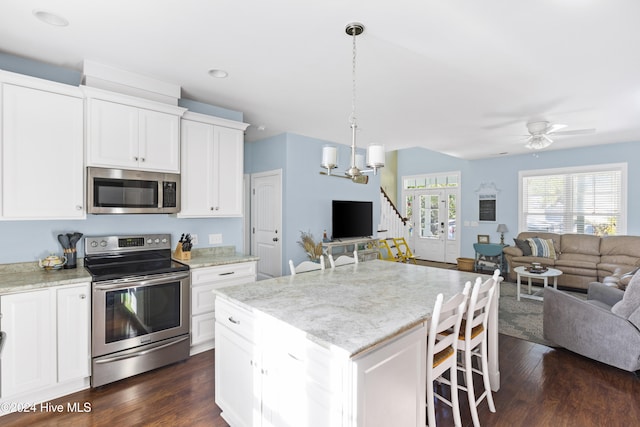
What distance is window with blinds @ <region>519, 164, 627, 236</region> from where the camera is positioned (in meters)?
5.88

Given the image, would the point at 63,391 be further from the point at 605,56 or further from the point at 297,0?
the point at 605,56

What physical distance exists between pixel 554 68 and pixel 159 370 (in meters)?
4.34

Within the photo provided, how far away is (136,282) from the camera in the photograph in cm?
253

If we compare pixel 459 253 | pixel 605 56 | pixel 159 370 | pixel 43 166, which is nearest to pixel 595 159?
pixel 459 253

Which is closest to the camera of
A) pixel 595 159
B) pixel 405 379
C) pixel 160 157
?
pixel 405 379

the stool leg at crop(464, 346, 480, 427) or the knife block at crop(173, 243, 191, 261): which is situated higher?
the knife block at crop(173, 243, 191, 261)

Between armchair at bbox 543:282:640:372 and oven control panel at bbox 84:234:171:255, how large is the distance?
4007 mm

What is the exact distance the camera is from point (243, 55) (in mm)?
2482

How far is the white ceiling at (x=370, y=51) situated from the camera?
6.28 feet

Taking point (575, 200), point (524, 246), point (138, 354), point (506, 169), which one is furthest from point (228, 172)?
point (575, 200)

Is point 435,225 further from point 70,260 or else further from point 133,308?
point 70,260

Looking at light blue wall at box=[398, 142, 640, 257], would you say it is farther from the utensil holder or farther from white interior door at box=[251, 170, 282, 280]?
the utensil holder

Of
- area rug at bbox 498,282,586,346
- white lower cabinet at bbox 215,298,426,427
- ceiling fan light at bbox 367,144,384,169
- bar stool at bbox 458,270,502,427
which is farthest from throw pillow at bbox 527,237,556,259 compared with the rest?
white lower cabinet at bbox 215,298,426,427

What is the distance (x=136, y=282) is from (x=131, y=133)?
1296mm
